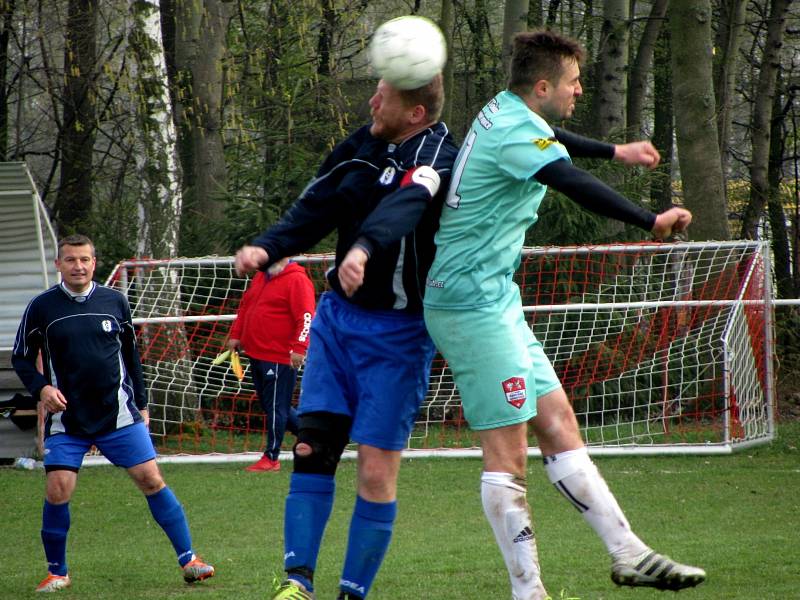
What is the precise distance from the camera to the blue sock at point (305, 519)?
4148 millimetres

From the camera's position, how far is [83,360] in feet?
19.5

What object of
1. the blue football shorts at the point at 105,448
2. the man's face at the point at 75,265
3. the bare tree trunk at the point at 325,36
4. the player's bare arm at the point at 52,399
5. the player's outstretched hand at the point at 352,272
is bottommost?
the blue football shorts at the point at 105,448

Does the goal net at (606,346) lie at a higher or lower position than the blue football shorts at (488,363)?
lower

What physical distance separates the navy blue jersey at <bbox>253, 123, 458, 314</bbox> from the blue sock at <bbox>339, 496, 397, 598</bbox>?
76cm

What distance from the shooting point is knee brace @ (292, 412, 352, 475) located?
4262mm

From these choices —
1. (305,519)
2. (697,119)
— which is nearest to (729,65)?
(697,119)

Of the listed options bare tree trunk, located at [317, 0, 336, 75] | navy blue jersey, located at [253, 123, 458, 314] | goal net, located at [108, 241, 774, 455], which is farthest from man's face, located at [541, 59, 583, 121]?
bare tree trunk, located at [317, 0, 336, 75]

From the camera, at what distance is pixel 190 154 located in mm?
15969

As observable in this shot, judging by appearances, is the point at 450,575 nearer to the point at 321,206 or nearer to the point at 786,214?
the point at 321,206

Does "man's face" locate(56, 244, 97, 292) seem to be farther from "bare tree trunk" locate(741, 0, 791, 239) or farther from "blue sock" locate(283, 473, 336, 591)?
"bare tree trunk" locate(741, 0, 791, 239)

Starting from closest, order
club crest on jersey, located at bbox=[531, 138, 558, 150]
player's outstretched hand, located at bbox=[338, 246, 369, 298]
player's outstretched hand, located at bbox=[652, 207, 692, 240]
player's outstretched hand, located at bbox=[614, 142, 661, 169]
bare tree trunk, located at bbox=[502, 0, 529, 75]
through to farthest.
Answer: player's outstretched hand, located at bbox=[338, 246, 369, 298] → player's outstretched hand, located at bbox=[652, 207, 692, 240] → club crest on jersey, located at bbox=[531, 138, 558, 150] → player's outstretched hand, located at bbox=[614, 142, 661, 169] → bare tree trunk, located at bbox=[502, 0, 529, 75]

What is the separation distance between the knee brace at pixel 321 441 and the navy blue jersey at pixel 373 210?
0.46 meters

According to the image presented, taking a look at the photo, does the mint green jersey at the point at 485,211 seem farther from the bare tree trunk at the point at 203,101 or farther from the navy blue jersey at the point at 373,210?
the bare tree trunk at the point at 203,101

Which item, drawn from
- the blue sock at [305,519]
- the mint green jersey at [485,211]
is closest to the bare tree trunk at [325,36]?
the mint green jersey at [485,211]
